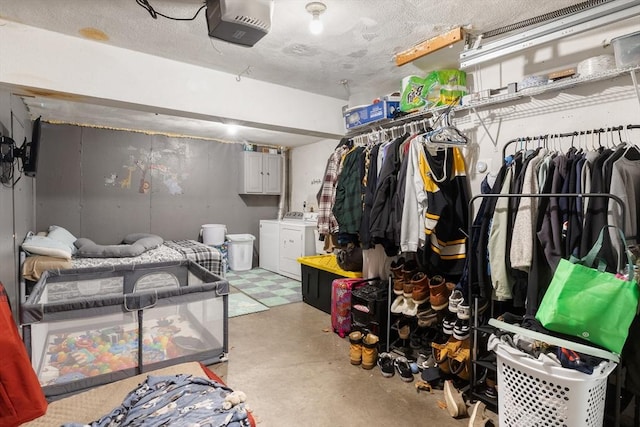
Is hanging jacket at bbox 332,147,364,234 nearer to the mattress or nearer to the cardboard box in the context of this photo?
the cardboard box

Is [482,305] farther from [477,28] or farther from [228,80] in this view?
[228,80]

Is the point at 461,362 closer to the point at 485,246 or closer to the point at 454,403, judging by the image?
the point at 454,403

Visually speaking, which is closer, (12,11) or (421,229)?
(12,11)

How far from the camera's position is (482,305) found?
2174 mm

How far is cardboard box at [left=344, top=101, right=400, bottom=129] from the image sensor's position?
2.88 m

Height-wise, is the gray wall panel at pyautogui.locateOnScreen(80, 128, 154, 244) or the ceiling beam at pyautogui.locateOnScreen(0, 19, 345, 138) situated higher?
the ceiling beam at pyautogui.locateOnScreen(0, 19, 345, 138)

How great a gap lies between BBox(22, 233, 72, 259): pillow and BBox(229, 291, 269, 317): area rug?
1.78m

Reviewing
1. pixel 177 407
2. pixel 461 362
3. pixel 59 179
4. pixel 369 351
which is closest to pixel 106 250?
pixel 59 179

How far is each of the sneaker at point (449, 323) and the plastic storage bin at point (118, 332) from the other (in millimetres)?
1595

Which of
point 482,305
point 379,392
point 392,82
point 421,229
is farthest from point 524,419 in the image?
point 392,82

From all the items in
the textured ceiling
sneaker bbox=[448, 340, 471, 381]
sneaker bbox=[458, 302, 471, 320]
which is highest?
the textured ceiling

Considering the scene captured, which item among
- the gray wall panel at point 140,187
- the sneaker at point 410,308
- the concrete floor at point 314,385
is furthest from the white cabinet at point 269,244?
the sneaker at point 410,308

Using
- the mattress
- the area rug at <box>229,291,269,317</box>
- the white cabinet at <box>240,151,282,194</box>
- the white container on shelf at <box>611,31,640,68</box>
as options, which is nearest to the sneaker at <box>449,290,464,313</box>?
the white container on shelf at <box>611,31,640,68</box>

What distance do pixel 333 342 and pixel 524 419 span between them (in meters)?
1.69
